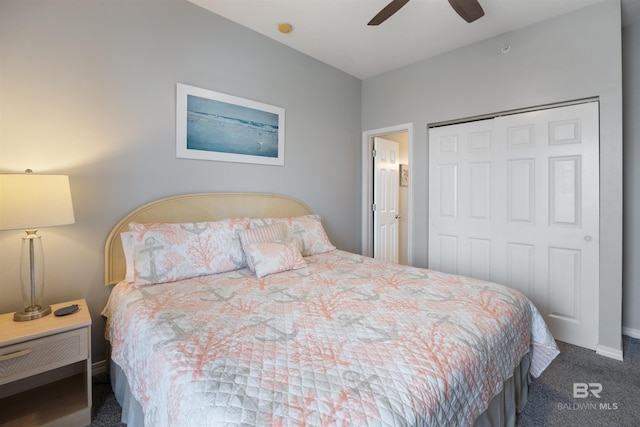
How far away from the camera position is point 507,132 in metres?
2.73

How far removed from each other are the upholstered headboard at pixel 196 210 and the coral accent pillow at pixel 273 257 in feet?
1.82

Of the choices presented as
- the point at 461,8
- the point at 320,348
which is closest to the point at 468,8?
the point at 461,8

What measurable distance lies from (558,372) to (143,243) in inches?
117

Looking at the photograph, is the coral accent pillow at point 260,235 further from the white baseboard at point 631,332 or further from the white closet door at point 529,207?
the white baseboard at point 631,332

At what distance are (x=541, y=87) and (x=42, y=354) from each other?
3.89 metres

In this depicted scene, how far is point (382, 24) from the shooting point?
2617mm

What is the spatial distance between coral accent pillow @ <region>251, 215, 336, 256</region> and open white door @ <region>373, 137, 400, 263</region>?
133 centimetres

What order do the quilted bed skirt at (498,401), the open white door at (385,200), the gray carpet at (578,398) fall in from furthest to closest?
the open white door at (385,200), the gray carpet at (578,398), the quilted bed skirt at (498,401)

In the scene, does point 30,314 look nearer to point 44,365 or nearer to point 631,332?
point 44,365

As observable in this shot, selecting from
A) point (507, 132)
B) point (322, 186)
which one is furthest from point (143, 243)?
point (507, 132)

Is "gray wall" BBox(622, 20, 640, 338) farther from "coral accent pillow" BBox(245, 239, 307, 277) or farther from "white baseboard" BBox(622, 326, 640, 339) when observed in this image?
"coral accent pillow" BBox(245, 239, 307, 277)

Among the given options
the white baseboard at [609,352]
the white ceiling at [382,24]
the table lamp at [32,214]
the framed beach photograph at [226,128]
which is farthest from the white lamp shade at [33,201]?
the white baseboard at [609,352]

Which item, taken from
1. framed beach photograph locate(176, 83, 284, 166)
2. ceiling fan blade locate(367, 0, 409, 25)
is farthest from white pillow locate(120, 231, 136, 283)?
ceiling fan blade locate(367, 0, 409, 25)

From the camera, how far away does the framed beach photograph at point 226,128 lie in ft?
7.62
